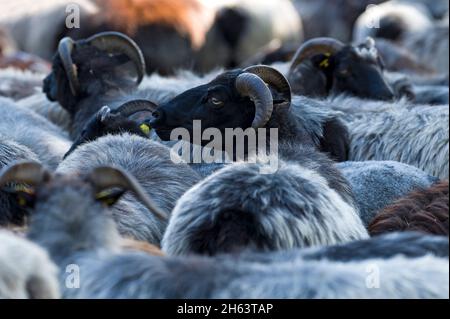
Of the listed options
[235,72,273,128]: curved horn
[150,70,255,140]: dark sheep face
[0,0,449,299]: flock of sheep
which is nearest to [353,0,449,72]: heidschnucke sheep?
[0,0,449,299]: flock of sheep

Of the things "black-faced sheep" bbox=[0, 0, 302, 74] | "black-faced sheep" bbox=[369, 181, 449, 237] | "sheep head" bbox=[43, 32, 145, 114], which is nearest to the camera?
"black-faced sheep" bbox=[369, 181, 449, 237]

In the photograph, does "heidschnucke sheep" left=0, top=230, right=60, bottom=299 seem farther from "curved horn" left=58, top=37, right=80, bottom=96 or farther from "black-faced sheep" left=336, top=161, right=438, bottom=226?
"curved horn" left=58, top=37, right=80, bottom=96

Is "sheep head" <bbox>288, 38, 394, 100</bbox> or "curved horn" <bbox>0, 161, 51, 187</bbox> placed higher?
"curved horn" <bbox>0, 161, 51, 187</bbox>

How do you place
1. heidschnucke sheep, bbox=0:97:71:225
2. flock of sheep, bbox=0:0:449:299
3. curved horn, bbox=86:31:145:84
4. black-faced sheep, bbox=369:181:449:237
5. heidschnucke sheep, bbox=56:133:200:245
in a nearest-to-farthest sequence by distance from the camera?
flock of sheep, bbox=0:0:449:299, black-faced sheep, bbox=369:181:449:237, heidschnucke sheep, bbox=56:133:200:245, heidschnucke sheep, bbox=0:97:71:225, curved horn, bbox=86:31:145:84

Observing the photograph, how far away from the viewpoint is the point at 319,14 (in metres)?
26.9

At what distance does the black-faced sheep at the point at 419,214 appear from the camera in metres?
5.79

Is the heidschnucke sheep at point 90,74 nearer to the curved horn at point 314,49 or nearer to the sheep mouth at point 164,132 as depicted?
→ the curved horn at point 314,49

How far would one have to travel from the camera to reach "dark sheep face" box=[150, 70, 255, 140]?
7801 mm

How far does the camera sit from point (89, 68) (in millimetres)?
10883

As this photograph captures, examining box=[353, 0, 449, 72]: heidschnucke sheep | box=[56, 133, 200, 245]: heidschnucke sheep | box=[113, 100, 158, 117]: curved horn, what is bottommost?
box=[353, 0, 449, 72]: heidschnucke sheep

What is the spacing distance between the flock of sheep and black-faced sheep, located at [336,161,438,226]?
0.01 m

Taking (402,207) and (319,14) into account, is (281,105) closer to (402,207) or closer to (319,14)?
(402,207)

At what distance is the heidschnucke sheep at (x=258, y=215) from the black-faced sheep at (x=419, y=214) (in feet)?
0.86
